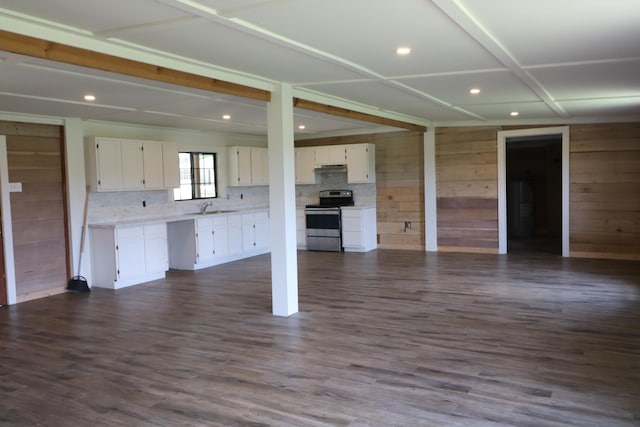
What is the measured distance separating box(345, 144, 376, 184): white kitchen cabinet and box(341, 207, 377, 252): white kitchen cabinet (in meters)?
0.61

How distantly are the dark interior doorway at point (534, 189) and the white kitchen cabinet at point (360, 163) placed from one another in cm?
376

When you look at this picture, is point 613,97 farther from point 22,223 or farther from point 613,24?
point 22,223

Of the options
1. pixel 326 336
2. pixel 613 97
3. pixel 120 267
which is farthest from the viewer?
pixel 120 267

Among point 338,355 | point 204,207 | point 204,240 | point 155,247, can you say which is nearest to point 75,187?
point 155,247

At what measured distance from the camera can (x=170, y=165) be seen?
8.13 meters

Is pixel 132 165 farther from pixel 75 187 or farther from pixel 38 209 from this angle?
pixel 38 209

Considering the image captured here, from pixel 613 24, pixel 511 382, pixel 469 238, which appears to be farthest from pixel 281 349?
pixel 469 238

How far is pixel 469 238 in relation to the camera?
9.35 meters

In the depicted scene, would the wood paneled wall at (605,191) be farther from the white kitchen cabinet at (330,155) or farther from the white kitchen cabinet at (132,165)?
the white kitchen cabinet at (132,165)

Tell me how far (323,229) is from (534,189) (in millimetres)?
5723

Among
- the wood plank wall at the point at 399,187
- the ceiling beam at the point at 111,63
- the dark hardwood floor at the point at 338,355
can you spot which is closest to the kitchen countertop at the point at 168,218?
the dark hardwood floor at the point at 338,355

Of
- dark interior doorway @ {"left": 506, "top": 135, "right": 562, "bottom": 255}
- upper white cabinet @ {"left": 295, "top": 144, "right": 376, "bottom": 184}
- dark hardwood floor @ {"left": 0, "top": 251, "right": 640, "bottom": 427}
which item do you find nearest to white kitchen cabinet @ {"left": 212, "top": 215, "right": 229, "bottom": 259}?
dark hardwood floor @ {"left": 0, "top": 251, "right": 640, "bottom": 427}

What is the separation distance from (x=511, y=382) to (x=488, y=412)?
507mm

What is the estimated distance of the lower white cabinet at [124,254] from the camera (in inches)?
275
